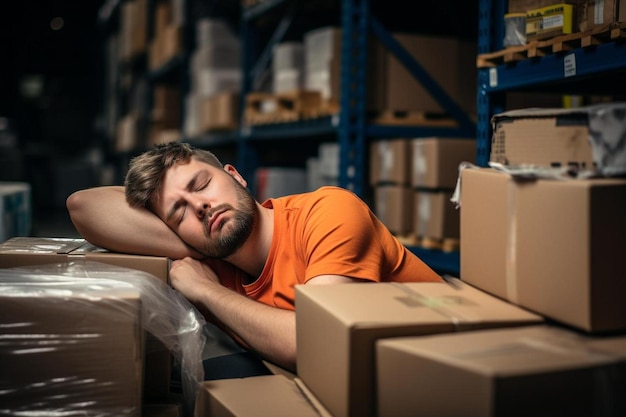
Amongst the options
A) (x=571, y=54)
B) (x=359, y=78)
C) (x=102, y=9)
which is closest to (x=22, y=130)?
(x=102, y=9)

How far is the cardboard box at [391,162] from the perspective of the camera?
4082mm

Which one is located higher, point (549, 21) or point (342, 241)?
point (549, 21)

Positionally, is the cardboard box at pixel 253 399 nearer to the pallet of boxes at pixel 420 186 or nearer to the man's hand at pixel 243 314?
the man's hand at pixel 243 314

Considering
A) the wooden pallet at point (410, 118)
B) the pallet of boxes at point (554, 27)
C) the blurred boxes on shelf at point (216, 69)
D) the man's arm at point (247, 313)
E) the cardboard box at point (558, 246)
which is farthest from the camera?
the blurred boxes on shelf at point (216, 69)

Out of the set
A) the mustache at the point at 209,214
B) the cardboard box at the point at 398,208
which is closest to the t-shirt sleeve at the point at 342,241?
the mustache at the point at 209,214

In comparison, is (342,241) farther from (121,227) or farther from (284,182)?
(284,182)

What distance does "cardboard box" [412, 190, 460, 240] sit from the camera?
3.80 metres

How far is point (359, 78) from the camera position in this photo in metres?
4.16

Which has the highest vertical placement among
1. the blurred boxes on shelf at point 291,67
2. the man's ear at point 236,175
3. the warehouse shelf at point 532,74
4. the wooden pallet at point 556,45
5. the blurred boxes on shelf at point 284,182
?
the blurred boxes on shelf at point 291,67

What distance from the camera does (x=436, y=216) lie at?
385 cm

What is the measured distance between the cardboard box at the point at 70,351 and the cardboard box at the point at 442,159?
8.29ft

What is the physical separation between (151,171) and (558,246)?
136 cm

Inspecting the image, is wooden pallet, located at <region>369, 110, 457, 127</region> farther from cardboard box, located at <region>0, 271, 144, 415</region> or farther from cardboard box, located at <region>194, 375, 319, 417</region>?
cardboard box, located at <region>0, 271, 144, 415</region>

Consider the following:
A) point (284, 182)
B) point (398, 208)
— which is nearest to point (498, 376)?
point (398, 208)
